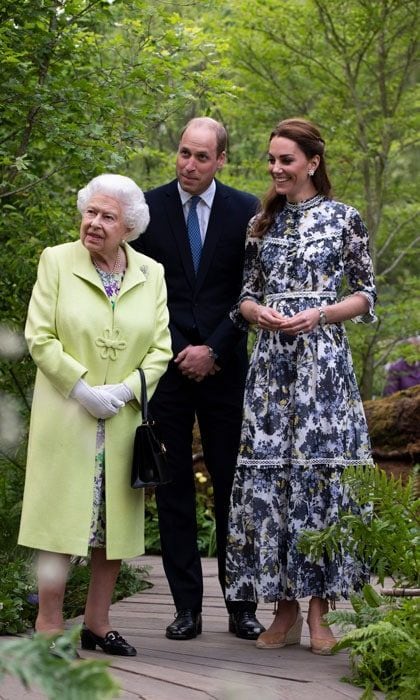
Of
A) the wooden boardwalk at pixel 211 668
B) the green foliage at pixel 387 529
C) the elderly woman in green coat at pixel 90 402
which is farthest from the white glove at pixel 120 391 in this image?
the wooden boardwalk at pixel 211 668

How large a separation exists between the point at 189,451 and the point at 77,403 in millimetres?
1071

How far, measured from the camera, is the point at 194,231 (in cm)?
516

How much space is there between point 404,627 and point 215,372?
1.78 metres

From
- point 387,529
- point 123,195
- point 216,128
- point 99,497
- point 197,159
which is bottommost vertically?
point 387,529

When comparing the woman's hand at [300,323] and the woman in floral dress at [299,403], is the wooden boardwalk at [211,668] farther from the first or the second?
the woman's hand at [300,323]

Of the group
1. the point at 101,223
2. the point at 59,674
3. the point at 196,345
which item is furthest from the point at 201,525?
the point at 59,674

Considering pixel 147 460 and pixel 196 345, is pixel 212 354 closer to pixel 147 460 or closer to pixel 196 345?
pixel 196 345

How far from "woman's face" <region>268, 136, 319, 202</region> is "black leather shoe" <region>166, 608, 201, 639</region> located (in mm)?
1869

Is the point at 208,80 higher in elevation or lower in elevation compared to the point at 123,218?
higher

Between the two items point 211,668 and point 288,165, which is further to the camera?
point 288,165

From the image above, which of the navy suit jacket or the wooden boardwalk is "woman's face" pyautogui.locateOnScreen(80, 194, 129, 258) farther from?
the wooden boardwalk

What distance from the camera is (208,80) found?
21.3 ft

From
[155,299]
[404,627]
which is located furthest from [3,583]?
[404,627]

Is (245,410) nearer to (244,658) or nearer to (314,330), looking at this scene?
(314,330)
